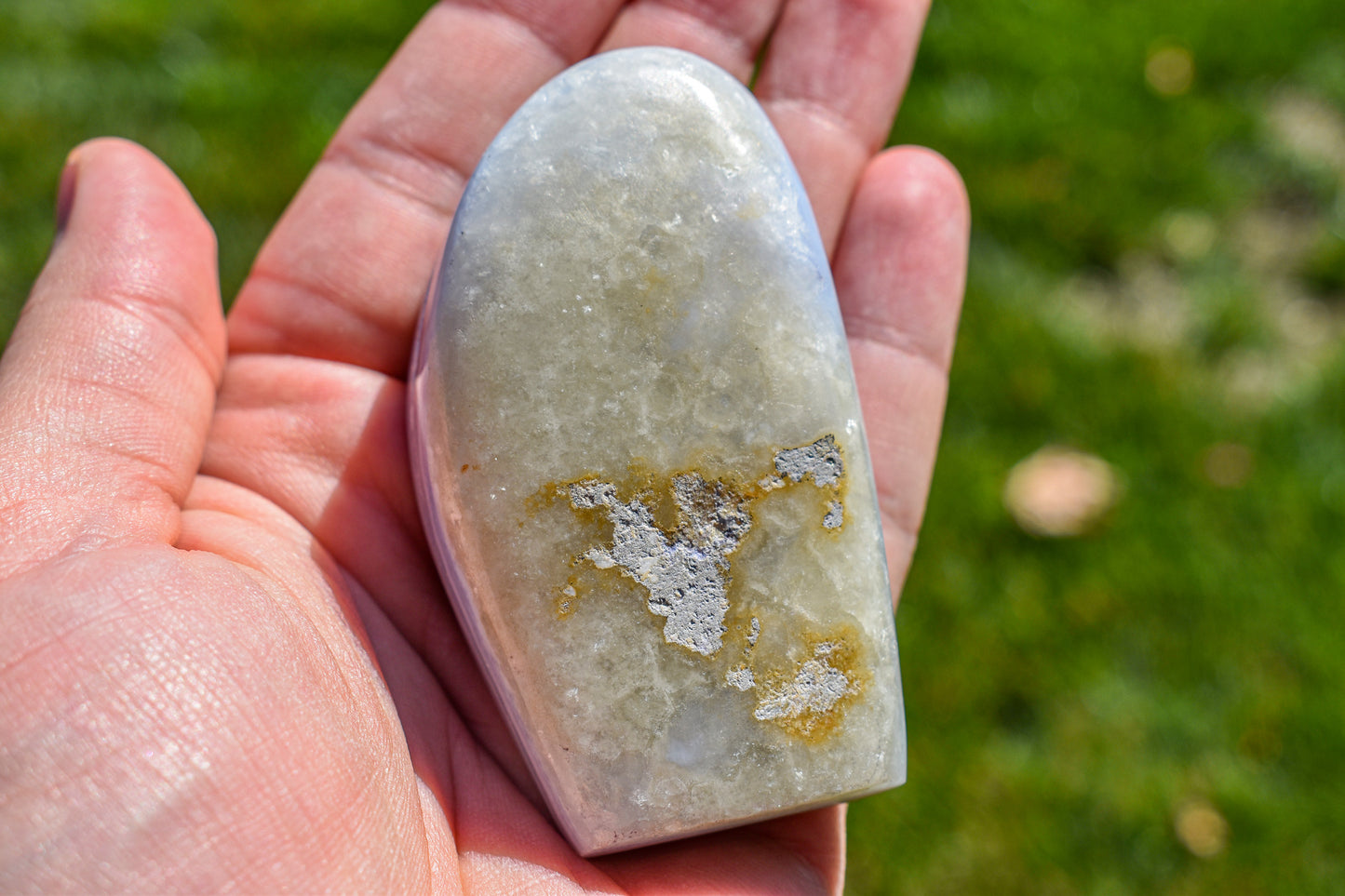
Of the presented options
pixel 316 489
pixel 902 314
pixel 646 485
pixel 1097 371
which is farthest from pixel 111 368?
pixel 1097 371

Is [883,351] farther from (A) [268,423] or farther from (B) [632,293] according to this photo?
(A) [268,423]

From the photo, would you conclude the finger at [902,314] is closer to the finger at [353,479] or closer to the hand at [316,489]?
the hand at [316,489]

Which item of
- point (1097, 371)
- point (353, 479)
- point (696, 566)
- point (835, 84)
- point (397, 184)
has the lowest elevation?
point (1097, 371)

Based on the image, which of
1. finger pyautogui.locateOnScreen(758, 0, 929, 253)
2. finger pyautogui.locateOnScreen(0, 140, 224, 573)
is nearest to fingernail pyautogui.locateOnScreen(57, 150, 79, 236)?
finger pyautogui.locateOnScreen(0, 140, 224, 573)

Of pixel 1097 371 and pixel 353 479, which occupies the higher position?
pixel 353 479

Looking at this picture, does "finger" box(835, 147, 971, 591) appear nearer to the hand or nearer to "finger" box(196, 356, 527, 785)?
the hand

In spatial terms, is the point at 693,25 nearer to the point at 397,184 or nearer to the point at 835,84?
the point at 835,84
